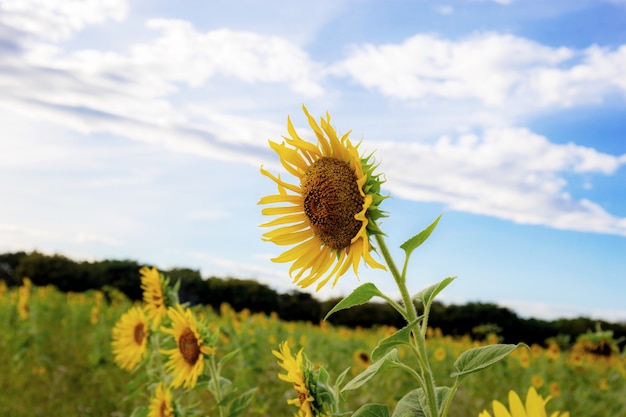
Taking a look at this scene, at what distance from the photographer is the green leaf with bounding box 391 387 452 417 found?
1446 millimetres

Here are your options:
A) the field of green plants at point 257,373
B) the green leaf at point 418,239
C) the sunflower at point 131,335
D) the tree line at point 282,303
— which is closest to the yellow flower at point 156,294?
the sunflower at point 131,335

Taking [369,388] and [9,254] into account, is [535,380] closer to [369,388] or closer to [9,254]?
[369,388]

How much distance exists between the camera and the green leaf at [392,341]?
1320 millimetres

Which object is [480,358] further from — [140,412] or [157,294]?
[157,294]

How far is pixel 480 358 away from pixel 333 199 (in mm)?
462

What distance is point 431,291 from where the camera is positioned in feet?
4.82

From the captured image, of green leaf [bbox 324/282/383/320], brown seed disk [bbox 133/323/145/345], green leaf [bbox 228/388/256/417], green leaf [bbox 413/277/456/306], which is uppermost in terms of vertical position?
green leaf [bbox 413/277/456/306]

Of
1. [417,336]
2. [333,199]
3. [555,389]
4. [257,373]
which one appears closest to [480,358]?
[417,336]

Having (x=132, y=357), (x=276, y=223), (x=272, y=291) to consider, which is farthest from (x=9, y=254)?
(x=276, y=223)

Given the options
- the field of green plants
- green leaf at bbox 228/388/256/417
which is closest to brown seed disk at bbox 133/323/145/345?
green leaf at bbox 228/388/256/417

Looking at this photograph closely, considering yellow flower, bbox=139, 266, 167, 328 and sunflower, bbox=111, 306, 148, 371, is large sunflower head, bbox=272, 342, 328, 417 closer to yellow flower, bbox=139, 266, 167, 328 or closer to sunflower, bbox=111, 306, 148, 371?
yellow flower, bbox=139, 266, 167, 328

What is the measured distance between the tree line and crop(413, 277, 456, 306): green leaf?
9.32 meters

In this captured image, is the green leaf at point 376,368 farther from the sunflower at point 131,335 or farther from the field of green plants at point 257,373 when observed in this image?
the field of green plants at point 257,373

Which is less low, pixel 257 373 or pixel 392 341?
pixel 392 341
